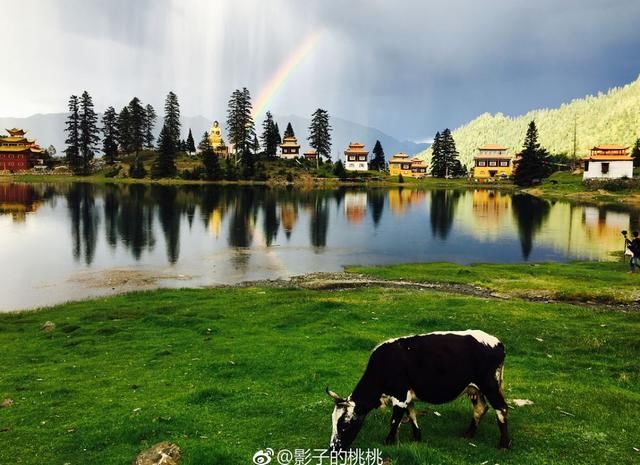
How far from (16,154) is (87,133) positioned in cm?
2720

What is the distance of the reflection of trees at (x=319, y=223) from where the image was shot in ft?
214

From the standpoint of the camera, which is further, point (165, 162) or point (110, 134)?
point (110, 134)

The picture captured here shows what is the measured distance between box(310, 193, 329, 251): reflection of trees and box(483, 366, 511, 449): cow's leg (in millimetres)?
50852

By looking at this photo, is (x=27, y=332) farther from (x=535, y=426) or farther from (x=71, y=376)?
(x=535, y=426)

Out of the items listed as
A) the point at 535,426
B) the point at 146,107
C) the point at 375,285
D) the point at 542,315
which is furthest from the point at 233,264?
the point at 146,107

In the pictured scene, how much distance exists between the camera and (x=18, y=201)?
102500mm

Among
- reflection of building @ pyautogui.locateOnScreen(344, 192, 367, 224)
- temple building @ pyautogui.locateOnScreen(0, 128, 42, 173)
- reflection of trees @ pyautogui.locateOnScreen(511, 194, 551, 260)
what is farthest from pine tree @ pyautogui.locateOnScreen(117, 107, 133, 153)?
reflection of trees @ pyautogui.locateOnScreen(511, 194, 551, 260)

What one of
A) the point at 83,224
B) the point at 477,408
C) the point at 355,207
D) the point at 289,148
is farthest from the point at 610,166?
the point at 477,408

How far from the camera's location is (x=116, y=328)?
2362cm

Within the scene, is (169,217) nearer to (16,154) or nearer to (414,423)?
(414,423)

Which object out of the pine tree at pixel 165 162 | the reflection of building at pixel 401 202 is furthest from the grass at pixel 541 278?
the pine tree at pixel 165 162

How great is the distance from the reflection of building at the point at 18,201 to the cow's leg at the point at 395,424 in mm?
81524

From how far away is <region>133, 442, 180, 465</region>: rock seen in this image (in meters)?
9.91

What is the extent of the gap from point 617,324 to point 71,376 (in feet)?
72.2
